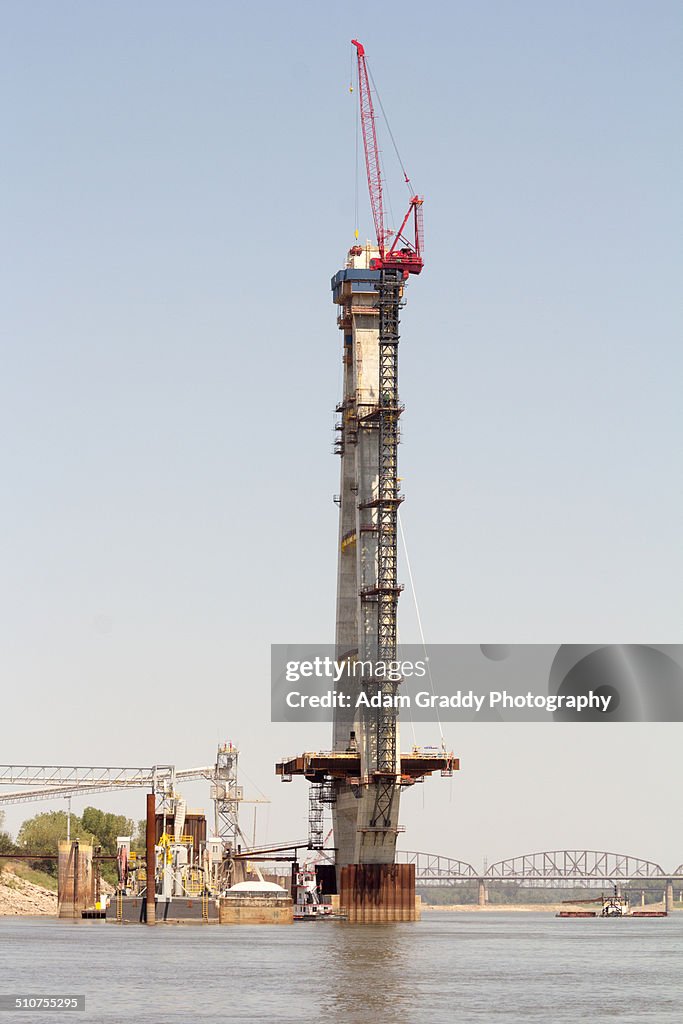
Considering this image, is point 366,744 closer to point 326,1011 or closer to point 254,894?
point 254,894

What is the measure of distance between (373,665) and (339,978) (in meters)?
85.7

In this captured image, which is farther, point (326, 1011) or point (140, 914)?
point (140, 914)

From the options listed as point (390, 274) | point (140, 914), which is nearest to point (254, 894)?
point (140, 914)

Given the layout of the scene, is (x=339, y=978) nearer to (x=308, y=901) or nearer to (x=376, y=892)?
(x=376, y=892)

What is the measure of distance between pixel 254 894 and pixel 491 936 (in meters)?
22.9

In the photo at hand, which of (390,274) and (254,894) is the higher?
(390,274)

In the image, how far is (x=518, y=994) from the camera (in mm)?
86062

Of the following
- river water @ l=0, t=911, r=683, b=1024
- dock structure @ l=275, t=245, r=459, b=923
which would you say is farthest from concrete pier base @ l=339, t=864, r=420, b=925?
river water @ l=0, t=911, r=683, b=1024

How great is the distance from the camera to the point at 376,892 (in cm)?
17962

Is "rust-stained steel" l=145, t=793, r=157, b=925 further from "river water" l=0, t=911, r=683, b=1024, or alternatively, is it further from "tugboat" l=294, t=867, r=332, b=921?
"tugboat" l=294, t=867, r=332, b=921

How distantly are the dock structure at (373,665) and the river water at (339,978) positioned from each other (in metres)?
28.4

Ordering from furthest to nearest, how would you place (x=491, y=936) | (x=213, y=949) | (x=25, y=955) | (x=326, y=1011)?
(x=491, y=936), (x=213, y=949), (x=25, y=955), (x=326, y=1011)

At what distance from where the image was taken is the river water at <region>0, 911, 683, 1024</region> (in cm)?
7594

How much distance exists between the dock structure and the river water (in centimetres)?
2837
